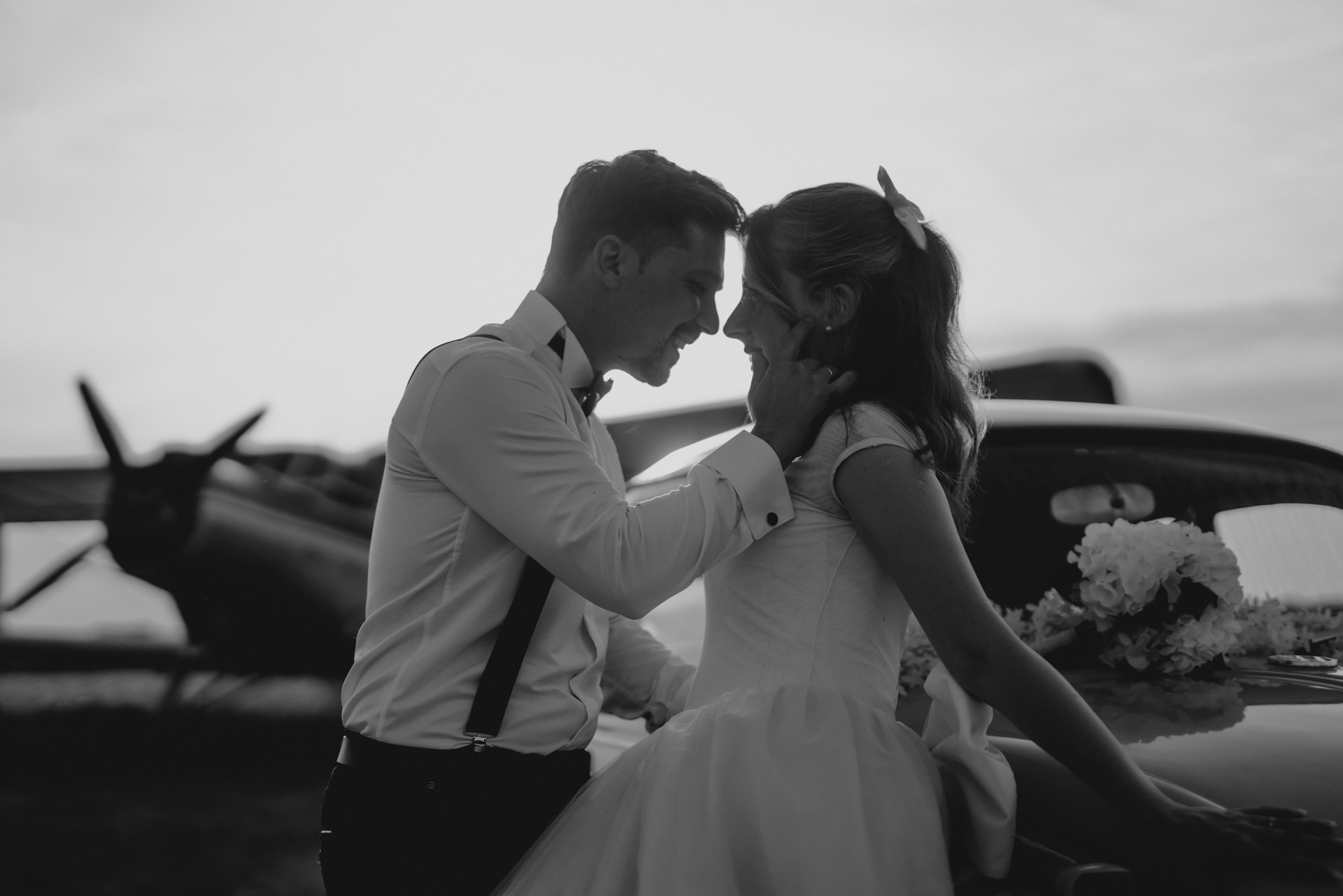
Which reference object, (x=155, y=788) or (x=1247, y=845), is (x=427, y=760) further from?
(x=155, y=788)

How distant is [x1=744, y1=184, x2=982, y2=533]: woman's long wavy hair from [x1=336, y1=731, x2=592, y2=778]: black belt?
0.88 meters

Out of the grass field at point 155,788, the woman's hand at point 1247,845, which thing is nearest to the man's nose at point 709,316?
the woman's hand at point 1247,845

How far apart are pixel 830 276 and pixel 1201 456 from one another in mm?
1474

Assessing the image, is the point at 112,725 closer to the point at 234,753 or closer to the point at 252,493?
the point at 234,753

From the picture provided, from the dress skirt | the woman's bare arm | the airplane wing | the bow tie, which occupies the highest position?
the bow tie

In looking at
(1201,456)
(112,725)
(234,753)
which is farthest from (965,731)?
(112,725)

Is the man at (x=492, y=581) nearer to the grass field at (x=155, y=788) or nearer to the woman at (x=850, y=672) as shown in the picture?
the woman at (x=850, y=672)

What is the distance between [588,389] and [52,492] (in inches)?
472

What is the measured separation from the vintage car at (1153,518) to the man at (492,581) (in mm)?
623

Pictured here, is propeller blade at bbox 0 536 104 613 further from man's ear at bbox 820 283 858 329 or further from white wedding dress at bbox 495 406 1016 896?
man's ear at bbox 820 283 858 329

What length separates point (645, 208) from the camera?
217 cm

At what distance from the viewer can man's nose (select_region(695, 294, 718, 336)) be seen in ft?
7.47

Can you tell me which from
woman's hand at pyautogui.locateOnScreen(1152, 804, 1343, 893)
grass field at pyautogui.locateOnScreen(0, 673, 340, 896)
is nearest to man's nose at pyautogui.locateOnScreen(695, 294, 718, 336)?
woman's hand at pyautogui.locateOnScreen(1152, 804, 1343, 893)

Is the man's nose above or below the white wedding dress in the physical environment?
above
